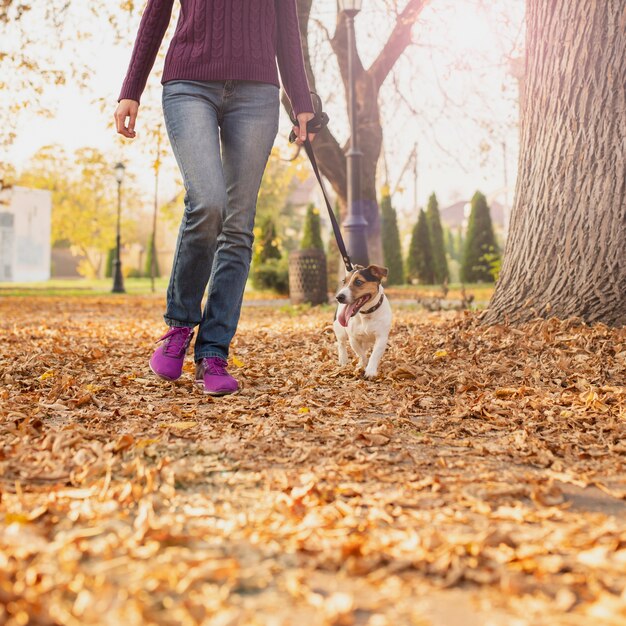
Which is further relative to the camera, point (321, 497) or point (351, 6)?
point (351, 6)

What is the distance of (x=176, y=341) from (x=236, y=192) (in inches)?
32.3

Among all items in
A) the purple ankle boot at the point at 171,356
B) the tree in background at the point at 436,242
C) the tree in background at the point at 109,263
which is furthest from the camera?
the tree in background at the point at 109,263

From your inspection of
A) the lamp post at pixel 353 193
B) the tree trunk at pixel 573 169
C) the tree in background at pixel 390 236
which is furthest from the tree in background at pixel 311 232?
the tree trunk at pixel 573 169

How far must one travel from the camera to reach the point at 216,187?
3178 mm

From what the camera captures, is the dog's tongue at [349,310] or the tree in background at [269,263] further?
the tree in background at [269,263]

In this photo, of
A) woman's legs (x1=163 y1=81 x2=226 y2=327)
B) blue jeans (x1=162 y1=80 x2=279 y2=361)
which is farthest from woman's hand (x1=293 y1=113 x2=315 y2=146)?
woman's legs (x1=163 y1=81 x2=226 y2=327)

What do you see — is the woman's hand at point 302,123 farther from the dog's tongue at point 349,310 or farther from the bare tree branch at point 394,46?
the bare tree branch at point 394,46

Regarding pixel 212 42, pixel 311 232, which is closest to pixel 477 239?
pixel 311 232

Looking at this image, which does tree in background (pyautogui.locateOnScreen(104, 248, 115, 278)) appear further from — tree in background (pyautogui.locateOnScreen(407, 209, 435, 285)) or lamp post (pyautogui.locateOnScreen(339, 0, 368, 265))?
lamp post (pyautogui.locateOnScreen(339, 0, 368, 265))

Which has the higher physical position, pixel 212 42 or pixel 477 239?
pixel 477 239

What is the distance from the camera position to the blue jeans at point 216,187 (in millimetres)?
3166

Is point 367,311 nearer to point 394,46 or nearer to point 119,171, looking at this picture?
point 394,46

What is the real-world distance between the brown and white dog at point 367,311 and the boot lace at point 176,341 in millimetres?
1103

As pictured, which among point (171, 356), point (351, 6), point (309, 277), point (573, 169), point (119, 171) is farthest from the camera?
point (119, 171)
